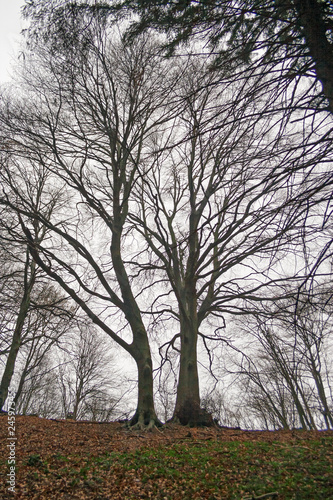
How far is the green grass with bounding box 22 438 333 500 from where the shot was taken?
2852 millimetres

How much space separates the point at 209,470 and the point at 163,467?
1.76 ft

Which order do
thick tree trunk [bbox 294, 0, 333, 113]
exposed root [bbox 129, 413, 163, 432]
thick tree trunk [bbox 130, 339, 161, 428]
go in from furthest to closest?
thick tree trunk [bbox 130, 339, 161, 428]
exposed root [bbox 129, 413, 163, 432]
thick tree trunk [bbox 294, 0, 333, 113]

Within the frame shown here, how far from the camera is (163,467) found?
353cm

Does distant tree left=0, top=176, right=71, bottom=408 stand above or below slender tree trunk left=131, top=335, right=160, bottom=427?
above

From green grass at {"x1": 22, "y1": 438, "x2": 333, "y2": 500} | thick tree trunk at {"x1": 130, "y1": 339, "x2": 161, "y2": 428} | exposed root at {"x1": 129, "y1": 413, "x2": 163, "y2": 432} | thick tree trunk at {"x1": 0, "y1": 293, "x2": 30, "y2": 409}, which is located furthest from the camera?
thick tree trunk at {"x1": 0, "y1": 293, "x2": 30, "y2": 409}

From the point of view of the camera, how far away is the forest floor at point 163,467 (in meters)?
2.87

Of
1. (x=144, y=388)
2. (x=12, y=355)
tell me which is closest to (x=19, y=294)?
(x=12, y=355)

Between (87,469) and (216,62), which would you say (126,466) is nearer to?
(87,469)

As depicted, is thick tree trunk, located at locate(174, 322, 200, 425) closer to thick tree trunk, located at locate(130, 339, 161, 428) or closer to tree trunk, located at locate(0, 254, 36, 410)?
thick tree trunk, located at locate(130, 339, 161, 428)

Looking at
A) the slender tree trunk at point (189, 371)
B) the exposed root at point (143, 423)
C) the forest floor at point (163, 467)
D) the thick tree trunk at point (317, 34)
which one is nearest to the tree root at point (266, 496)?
the forest floor at point (163, 467)

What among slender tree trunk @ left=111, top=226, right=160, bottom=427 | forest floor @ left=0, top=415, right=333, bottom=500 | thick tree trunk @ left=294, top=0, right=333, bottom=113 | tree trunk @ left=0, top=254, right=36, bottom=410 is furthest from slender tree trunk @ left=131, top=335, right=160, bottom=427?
thick tree trunk @ left=294, top=0, right=333, bottom=113

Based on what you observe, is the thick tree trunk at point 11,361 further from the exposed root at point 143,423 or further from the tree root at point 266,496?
the tree root at point 266,496

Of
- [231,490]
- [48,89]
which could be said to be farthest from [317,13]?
[48,89]

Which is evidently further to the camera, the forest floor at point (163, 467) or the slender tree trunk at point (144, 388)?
the slender tree trunk at point (144, 388)
